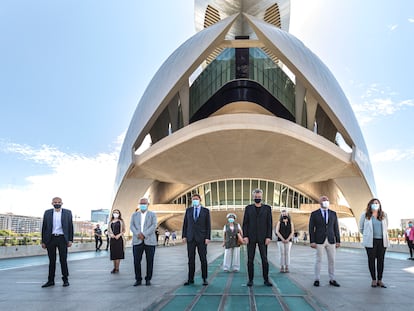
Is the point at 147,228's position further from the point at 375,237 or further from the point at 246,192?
the point at 246,192

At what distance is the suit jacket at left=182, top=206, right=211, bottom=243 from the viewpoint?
6.11 m

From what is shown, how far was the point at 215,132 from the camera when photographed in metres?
23.6


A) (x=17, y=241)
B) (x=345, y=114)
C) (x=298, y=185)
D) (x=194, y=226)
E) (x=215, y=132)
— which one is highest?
(x=345, y=114)

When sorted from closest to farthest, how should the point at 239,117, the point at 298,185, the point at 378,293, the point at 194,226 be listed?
the point at 378,293 < the point at 194,226 < the point at 239,117 < the point at 298,185

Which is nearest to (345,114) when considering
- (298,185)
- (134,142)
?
(298,185)

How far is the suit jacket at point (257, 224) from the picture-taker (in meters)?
5.99

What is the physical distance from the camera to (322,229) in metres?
6.33

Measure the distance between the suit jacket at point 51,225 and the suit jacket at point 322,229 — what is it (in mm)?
4175

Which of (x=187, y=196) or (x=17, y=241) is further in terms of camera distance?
(x=187, y=196)

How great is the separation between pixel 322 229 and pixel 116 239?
4610 millimetres

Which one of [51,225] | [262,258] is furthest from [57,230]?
[262,258]

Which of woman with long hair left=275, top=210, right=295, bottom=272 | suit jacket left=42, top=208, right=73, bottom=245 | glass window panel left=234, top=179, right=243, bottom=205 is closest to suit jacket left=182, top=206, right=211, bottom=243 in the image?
suit jacket left=42, top=208, right=73, bottom=245

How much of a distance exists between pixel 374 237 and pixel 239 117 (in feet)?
58.0

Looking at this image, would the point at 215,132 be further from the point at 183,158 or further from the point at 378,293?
the point at 378,293
